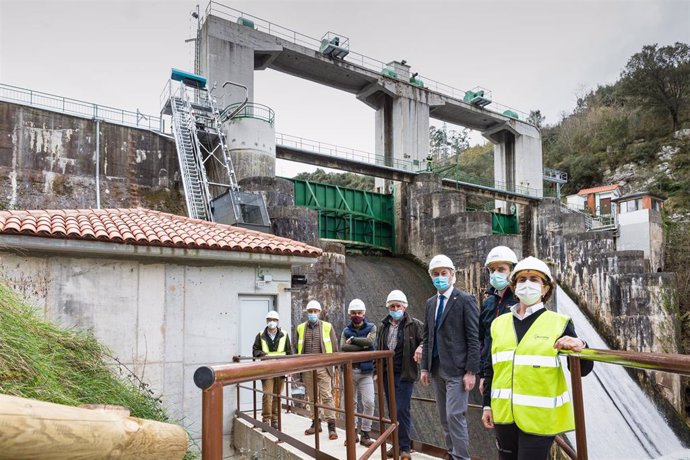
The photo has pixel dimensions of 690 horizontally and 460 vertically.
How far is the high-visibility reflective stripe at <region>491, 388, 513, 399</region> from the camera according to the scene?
2881 mm

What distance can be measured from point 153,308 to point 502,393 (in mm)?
7030

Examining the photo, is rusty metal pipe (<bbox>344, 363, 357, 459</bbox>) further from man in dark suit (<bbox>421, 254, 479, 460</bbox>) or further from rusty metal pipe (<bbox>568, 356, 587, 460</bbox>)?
rusty metal pipe (<bbox>568, 356, 587, 460</bbox>)

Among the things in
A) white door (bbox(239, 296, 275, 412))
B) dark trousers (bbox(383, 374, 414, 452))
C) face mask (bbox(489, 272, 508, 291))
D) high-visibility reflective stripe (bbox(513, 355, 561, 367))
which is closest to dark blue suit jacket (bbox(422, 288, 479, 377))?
face mask (bbox(489, 272, 508, 291))

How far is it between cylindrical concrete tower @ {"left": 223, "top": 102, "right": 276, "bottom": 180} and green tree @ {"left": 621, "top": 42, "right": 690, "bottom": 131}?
38.3 metres

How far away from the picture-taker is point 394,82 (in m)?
27.0

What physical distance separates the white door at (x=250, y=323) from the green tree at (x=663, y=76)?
44.4 m

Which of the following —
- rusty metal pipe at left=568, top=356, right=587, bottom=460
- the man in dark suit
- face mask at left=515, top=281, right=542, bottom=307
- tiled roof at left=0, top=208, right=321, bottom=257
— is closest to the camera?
rusty metal pipe at left=568, top=356, right=587, bottom=460

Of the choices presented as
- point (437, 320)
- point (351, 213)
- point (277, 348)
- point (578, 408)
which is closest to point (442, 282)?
point (437, 320)

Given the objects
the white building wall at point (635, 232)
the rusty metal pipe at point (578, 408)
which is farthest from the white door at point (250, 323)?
the white building wall at point (635, 232)

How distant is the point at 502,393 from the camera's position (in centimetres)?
293

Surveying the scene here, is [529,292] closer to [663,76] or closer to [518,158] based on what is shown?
[518,158]

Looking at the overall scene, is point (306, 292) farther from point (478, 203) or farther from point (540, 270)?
point (478, 203)

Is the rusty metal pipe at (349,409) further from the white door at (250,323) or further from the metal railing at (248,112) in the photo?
the metal railing at (248,112)

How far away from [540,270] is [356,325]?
349cm
